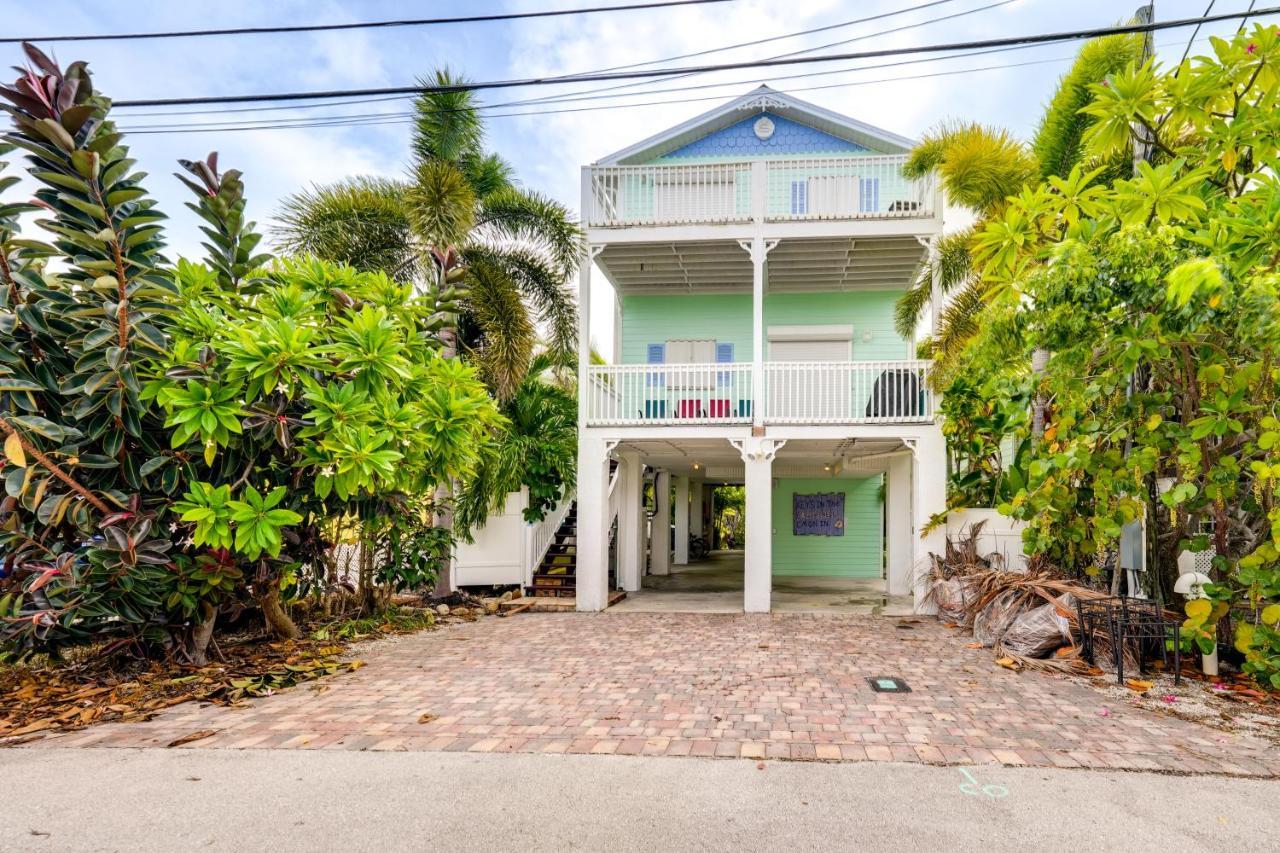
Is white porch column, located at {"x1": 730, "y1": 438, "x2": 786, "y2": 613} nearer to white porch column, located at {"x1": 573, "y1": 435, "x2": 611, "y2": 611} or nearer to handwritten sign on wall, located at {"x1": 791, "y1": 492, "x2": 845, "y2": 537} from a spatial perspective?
white porch column, located at {"x1": 573, "y1": 435, "x2": 611, "y2": 611}

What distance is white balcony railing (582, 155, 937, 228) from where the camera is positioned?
10250mm

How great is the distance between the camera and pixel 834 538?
15.0 m

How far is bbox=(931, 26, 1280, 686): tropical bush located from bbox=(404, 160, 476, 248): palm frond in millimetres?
6762

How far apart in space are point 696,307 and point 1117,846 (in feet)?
37.0

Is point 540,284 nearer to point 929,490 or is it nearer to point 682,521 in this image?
point 929,490

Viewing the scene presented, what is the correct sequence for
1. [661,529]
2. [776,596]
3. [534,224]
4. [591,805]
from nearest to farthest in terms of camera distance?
[591,805] → [534,224] → [776,596] → [661,529]

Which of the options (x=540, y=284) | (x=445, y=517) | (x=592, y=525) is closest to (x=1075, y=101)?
(x=540, y=284)

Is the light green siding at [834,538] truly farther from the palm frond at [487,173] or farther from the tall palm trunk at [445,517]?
the palm frond at [487,173]

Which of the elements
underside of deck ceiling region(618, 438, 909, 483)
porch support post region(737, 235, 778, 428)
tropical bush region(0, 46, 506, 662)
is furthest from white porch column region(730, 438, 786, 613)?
tropical bush region(0, 46, 506, 662)

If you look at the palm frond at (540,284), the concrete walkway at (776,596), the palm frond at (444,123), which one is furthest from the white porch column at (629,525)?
the palm frond at (444,123)

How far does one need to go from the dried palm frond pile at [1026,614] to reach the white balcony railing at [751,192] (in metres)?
5.13

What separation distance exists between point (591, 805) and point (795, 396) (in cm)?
785

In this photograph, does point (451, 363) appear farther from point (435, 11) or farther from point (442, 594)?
point (442, 594)

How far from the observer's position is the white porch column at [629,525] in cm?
1262
